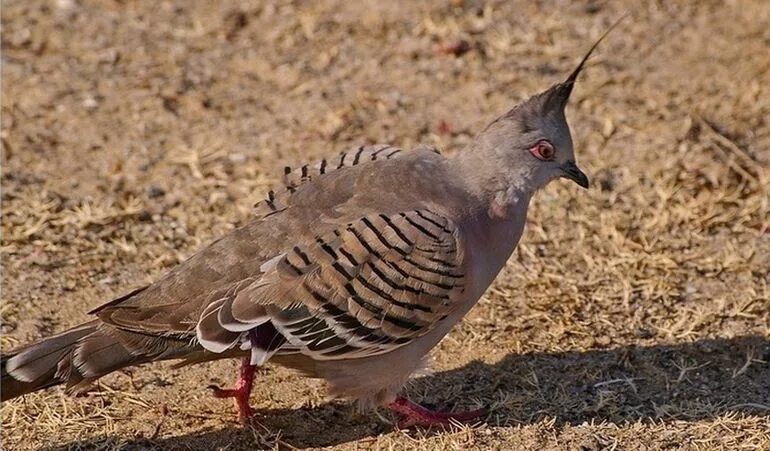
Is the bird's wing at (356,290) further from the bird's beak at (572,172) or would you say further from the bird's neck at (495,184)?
the bird's beak at (572,172)

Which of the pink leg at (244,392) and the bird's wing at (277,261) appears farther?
the pink leg at (244,392)

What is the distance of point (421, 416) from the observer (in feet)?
16.1

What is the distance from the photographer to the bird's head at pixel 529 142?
4.97 m

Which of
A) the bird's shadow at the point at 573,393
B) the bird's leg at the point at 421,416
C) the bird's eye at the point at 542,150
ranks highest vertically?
the bird's eye at the point at 542,150

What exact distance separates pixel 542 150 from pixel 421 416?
1.19 meters

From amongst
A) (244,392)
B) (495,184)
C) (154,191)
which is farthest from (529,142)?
(154,191)

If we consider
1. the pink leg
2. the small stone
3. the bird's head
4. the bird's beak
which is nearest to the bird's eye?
the bird's head

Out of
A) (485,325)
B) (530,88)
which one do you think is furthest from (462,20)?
(485,325)

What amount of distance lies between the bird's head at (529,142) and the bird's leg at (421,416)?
94 cm

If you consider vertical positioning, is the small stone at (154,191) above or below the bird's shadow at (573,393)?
above

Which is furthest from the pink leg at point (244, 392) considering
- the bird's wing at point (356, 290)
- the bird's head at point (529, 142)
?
the bird's head at point (529, 142)

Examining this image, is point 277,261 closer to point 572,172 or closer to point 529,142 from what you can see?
point 529,142

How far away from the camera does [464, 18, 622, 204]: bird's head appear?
4969 millimetres

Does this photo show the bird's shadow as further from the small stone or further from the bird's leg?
the small stone
